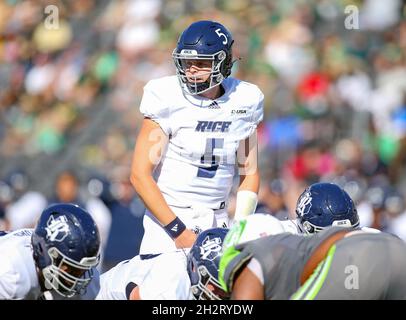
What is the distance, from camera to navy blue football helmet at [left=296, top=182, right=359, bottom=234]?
18.5 feet

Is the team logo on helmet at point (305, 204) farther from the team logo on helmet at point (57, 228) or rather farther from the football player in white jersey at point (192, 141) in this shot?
the team logo on helmet at point (57, 228)

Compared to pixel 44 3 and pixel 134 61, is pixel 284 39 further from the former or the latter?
pixel 44 3

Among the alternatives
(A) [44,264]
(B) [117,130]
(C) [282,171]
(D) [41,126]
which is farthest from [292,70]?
(A) [44,264]

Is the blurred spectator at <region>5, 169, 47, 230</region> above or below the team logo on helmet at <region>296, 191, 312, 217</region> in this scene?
below

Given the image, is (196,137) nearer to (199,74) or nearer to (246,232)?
(199,74)

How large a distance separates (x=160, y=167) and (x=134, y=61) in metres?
7.23

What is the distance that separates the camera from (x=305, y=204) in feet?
18.7

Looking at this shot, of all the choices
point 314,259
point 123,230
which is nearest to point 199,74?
point 314,259

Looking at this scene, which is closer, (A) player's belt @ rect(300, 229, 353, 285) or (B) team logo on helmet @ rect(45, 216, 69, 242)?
(A) player's belt @ rect(300, 229, 353, 285)

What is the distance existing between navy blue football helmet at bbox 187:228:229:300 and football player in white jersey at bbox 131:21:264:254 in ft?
1.95

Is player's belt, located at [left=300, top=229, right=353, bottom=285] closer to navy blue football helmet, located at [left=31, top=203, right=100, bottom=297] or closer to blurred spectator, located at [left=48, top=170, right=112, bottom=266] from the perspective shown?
navy blue football helmet, located at [left=31, top=203, right=100, bottom=297]

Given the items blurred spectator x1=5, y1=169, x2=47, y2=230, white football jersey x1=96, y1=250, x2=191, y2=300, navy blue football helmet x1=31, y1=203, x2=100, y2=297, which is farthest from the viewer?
blurred spectator x1=5, y1=169, x2=47, y2=230

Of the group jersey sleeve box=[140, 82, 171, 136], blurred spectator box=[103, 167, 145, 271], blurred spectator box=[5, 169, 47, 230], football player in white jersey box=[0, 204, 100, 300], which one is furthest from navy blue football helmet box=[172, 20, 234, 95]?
blurred spectator box=[5, 169, 47, 230]

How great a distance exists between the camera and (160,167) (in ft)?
20.0
